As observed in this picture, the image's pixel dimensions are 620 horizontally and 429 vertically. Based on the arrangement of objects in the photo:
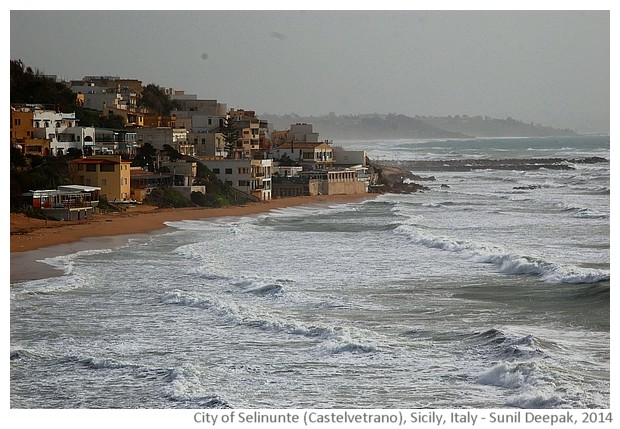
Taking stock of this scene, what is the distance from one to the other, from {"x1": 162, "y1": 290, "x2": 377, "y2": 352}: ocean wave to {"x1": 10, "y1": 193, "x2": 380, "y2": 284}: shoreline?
345cm

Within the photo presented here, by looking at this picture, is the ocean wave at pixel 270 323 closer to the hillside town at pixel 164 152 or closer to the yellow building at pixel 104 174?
the hillside town at pixel 164 152

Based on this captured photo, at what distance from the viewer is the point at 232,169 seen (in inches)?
1651

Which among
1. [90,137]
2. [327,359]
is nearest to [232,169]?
[90,137]

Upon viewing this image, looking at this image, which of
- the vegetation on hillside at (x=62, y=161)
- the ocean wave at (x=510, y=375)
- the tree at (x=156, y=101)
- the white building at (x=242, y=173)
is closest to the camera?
the ocean wave at (x=510, y=375)

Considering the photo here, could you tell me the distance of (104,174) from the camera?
33.2 metres

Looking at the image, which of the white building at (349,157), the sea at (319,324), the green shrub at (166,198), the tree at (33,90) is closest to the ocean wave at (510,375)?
the sea at (319,324)

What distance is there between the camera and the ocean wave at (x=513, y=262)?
1791cm

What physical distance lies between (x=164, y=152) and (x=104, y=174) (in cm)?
747

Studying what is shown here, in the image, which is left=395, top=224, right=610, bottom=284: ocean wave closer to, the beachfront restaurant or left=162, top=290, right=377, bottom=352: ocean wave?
left=162, top=290, right=377, bottom=352: ocean wave

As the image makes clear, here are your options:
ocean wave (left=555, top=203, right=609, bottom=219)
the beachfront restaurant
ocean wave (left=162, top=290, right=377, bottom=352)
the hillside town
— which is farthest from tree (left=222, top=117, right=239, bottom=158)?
ocean wave (left=162, top=290, right=377, bottom=352)

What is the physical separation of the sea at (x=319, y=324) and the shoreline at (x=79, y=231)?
1.64ft

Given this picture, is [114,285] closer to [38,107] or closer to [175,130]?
[38,107]

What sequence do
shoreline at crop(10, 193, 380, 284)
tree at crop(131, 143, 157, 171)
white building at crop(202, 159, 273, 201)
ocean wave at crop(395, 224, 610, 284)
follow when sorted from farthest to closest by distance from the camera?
white building at crop(202, 159, 273, 201)
tree at crop(131, 143, 157, 171)
shoreline at crop(10, 193, 380, 284)
ocean wave at crop(395, 224, 610, 284)

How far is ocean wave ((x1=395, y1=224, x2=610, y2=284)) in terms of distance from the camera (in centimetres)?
1791
